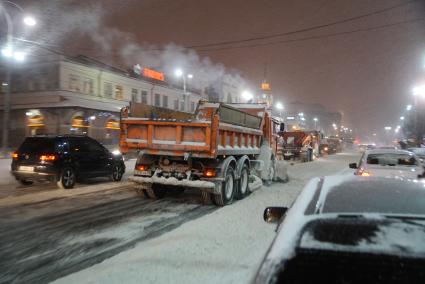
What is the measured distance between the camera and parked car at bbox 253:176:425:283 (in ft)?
5.95

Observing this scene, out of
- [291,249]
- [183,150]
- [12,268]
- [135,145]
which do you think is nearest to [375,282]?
[291,249]

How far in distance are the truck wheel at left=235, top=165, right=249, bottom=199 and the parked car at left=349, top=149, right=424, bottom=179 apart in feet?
9.74

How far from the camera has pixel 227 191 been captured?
1039cm

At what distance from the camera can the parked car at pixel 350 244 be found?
1.81 metres

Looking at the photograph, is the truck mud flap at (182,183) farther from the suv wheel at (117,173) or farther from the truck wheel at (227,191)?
the suv wheel at (117,173)

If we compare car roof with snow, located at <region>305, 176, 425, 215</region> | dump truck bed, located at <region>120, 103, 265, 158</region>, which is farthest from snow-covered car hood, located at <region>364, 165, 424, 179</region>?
car roof with snow, located at <region>305, 176, 425, 215</region>

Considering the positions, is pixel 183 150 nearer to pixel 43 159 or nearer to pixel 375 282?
pixel 43 159

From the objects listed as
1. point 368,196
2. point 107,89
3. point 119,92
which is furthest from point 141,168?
point 119,92

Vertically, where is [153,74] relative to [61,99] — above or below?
above

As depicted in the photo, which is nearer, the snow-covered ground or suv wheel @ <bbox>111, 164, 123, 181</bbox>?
the snow-covered ground

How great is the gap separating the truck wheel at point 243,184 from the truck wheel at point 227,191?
0.38m

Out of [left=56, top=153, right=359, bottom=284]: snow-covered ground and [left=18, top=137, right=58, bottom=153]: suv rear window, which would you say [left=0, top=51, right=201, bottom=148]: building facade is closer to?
[left=18, top=137, right=58, bottom=153]: suv rear window

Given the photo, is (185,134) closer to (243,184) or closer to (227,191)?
(227,191)

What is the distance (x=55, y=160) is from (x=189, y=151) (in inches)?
177
